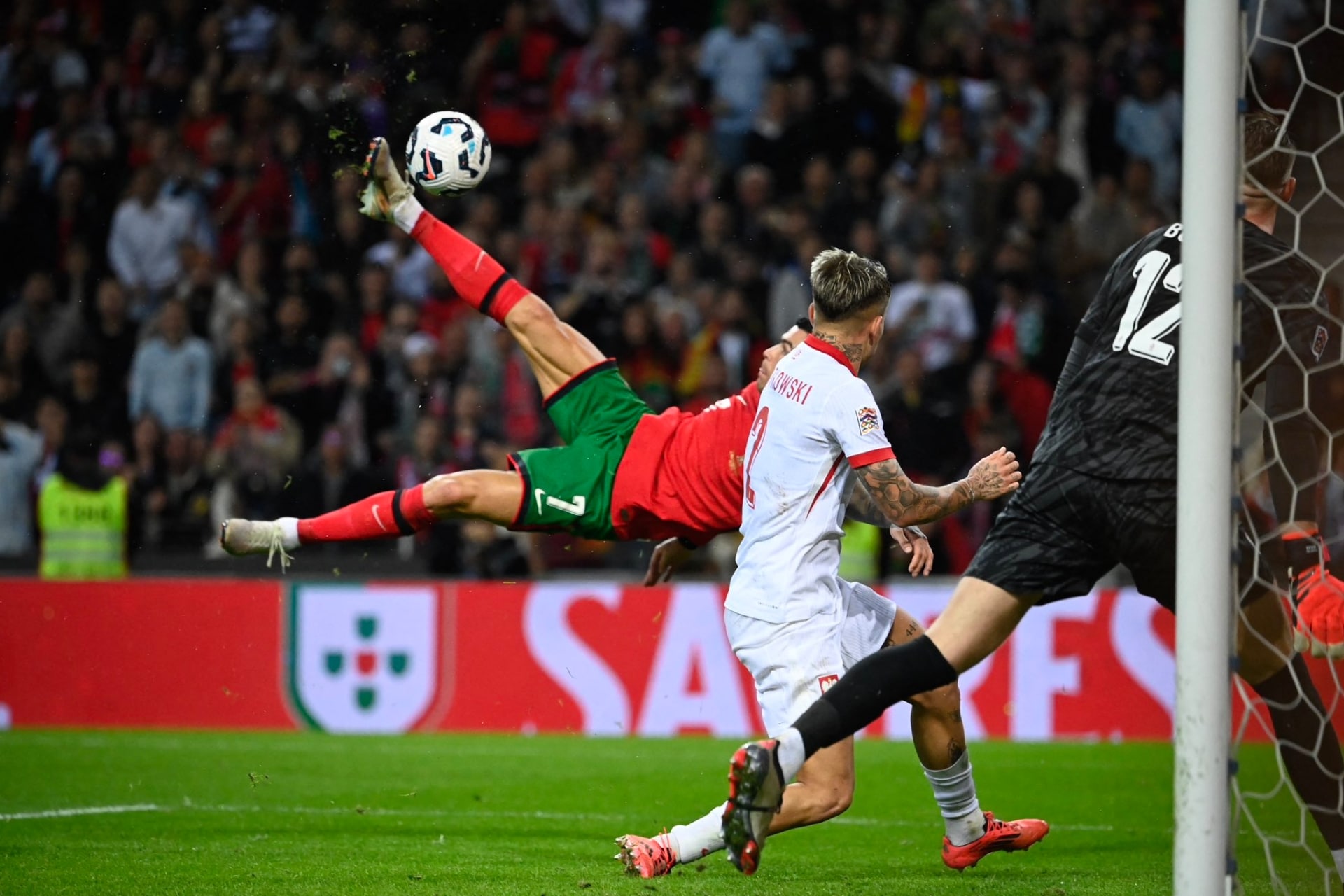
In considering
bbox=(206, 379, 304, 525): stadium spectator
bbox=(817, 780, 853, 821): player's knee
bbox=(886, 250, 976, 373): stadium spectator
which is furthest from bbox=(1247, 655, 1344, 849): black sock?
bbox=(206, 379, 304, 525): stadium spectator

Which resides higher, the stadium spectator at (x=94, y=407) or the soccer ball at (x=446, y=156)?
the soccer ball at (x=446, y=156)

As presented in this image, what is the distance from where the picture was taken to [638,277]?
1333 cm

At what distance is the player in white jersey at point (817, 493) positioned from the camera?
16.1 ft

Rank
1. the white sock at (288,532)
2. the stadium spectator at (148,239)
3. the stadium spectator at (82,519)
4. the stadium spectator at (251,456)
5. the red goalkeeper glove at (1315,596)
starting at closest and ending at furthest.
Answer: the red goalkeeper glove at (1315,596) → the white sock at (288,532) → the stadium spectator at (82,519) → the stadium spectator at (251,456) → the stadium spectator at (148,239)

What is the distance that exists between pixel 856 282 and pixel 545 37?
10295 mm

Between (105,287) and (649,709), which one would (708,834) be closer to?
(649,709)

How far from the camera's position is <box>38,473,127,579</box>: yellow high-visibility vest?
11828 mm

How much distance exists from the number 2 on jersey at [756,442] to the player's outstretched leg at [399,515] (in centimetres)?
116

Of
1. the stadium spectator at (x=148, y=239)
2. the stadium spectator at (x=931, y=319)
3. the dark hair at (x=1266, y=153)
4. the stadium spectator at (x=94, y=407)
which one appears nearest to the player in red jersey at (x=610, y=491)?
the dark hair at (x=1266, y=153)

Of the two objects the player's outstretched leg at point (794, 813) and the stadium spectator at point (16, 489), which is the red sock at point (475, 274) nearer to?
the player's outstretched leg at point (794, 813)

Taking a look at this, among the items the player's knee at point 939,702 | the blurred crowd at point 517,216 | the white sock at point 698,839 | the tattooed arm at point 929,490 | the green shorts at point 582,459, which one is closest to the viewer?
the tattooed arm at point 929,490

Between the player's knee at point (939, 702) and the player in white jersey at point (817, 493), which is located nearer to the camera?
the player in white jersey at point (817, 493)

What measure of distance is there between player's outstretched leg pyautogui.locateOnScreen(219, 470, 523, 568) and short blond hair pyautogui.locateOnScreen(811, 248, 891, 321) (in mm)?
1514

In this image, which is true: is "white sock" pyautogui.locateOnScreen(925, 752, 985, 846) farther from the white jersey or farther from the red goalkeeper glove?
the red goalkeeper glove
